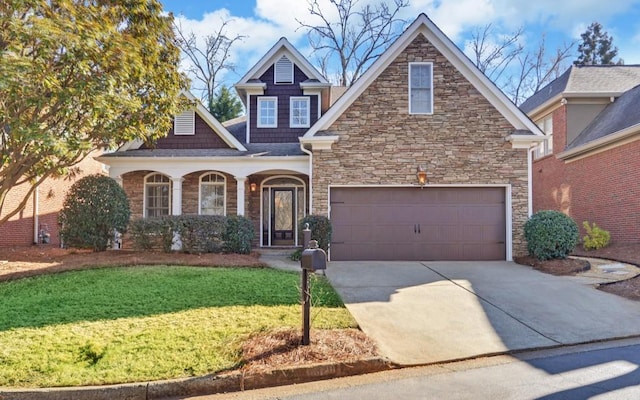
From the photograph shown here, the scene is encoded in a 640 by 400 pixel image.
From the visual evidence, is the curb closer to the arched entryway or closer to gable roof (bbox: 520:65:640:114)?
the arched entryway

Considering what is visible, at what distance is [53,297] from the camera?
630 cm

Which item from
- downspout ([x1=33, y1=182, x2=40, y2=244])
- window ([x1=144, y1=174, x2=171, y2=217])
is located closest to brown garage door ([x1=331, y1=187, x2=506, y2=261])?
window ([x1=144, y1=174, x2=171, y2=217])

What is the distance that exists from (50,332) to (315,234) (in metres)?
6.36

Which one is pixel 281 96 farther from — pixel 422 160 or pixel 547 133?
pixel 547 133

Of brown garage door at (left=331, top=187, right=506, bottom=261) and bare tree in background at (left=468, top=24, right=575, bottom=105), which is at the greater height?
bare tree in background at (left=468, top=24, right=575, bottom=105)

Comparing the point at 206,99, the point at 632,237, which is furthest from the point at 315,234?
the point at 206,99

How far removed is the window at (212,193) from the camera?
45.8ft

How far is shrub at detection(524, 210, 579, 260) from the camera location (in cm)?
983

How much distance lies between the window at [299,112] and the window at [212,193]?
323cm

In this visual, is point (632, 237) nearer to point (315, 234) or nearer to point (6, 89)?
point (315, 234)

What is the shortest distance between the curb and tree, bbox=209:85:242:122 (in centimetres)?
2138

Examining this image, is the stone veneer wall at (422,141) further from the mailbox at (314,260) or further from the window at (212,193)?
the mailbox at (314,260)

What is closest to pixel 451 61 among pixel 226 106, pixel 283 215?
pixel 283 215

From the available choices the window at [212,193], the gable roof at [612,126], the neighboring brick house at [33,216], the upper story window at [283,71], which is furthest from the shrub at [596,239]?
the neighboring brick house at [33,216]
